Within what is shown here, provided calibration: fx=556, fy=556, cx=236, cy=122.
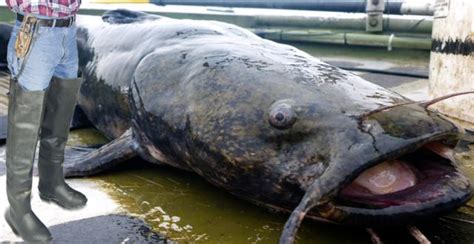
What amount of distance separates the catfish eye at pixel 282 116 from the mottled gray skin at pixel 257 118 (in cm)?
2

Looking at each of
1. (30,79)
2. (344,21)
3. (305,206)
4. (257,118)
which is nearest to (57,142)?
(30,79)

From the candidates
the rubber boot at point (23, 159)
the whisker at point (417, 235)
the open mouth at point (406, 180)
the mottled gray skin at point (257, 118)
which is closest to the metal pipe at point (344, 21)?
the mottled gray skin at point (257, 118)

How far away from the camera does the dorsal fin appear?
4.01m

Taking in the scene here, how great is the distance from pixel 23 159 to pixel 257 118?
0.94m

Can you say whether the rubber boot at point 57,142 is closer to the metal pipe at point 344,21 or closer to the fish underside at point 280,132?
the fish underside at point 280,132

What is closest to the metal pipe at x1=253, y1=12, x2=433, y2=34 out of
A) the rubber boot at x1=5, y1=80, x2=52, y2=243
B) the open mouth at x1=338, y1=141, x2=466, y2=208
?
the open mouth at x1=338, y1=141, x2=466, y2=208

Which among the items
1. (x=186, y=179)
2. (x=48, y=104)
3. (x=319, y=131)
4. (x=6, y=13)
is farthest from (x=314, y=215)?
(x=6, y=13)

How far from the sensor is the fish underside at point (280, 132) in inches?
75.2

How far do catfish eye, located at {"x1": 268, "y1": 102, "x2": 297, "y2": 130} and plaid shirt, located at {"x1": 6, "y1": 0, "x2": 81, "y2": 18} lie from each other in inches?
35.4

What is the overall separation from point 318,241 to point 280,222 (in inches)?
8.9

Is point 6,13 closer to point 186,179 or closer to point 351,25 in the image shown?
point 351,25

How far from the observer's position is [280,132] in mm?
2176

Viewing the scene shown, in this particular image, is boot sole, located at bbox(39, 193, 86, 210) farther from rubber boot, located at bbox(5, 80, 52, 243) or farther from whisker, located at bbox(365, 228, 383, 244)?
whisker, located at bbox(365, 228, 383, 244)

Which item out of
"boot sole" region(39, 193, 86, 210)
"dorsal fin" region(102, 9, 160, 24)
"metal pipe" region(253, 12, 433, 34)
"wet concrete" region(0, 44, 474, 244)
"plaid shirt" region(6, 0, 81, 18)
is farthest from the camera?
"metal pipe" region(253, 12, 433, 34)
